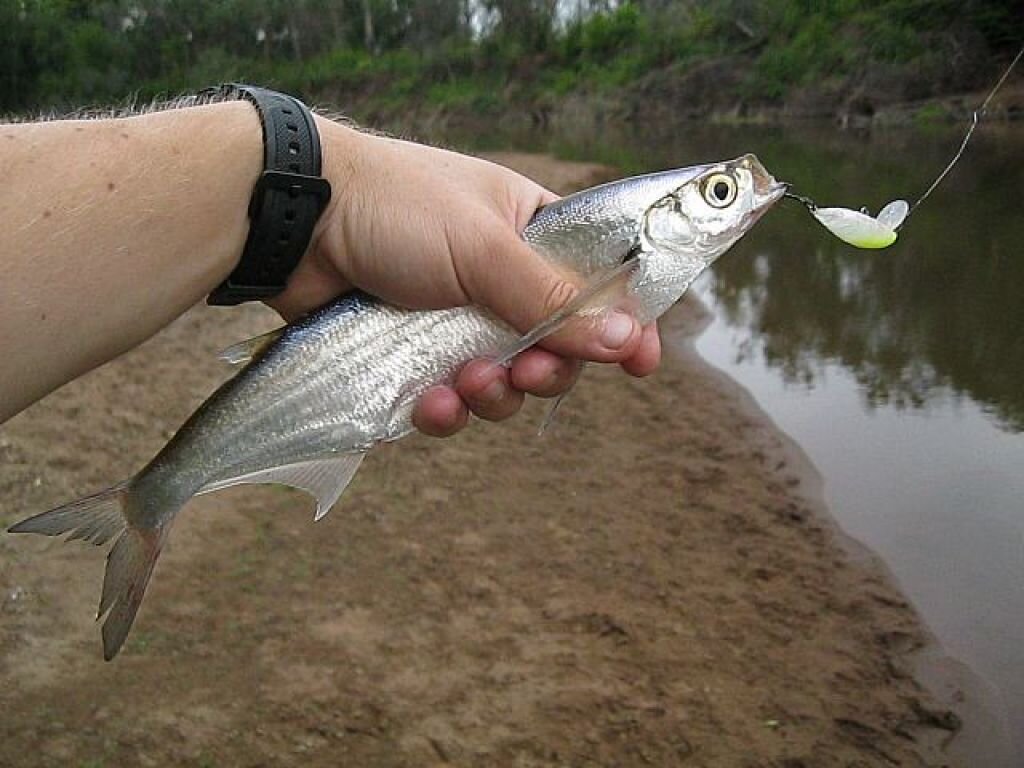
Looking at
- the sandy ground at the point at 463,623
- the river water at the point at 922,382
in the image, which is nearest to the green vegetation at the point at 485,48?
the river water at the point at 922,382

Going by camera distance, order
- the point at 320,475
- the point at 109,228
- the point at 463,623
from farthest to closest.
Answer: the point at 463,623 < the point at 320,475 < the point at 109,228

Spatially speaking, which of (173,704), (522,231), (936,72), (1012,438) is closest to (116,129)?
(522,231)

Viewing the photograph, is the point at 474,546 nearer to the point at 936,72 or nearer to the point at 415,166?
the point at 415,166

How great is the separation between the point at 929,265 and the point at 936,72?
86.5 feet

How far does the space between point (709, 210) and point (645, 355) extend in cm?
46

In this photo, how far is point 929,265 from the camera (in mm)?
14000

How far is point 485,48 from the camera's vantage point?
68.6 metres

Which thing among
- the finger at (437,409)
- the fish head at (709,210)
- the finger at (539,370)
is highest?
the fish head at (709,210)

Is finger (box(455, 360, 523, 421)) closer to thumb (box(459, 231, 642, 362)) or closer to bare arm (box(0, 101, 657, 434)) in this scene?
bare arm (box(0, 101, 657, 434))

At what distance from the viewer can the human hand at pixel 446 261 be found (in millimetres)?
2605

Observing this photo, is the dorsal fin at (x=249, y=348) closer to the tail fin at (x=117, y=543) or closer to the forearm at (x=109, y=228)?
the forearm at (x=109, y=228)

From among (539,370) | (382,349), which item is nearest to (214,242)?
(382,349)

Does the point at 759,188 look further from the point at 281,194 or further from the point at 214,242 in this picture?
the point at 214,242

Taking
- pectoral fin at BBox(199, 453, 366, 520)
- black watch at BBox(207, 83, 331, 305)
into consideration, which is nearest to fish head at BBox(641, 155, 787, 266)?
black watch at BBox(207, 83, 331, 305)
